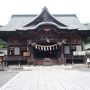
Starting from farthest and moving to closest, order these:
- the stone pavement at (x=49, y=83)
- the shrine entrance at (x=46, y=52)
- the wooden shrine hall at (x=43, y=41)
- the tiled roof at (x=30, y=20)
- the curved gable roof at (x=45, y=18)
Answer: the tiled roof at (x=30, y=20) → the curved gable roof at (x=45, y=18) → the shrine entrance at (x=46, y=52) → the wooden shrine hall at (x=43, y=41) → the stone pavement at (x=49, y=83)

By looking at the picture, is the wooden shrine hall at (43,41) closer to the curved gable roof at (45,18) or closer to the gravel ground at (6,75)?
the curved gable roof at (45,18)

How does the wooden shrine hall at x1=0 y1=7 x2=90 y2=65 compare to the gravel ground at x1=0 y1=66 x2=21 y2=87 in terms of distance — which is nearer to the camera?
the gravel ground at x1=0 y1=66 x2=21 y2=87

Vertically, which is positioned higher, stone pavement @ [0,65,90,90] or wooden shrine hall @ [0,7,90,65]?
wooden shrine hall @ [0,7,90,65]

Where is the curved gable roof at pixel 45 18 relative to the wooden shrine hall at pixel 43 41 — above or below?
above

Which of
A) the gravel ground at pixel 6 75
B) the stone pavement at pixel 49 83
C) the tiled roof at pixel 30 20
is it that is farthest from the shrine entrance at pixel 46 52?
the stone pavement at pixel 49 83

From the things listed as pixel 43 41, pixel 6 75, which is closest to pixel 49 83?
pixel 6 75

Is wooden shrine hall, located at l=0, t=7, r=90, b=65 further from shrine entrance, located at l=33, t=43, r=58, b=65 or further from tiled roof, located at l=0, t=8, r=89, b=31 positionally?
tiled roof, located at l=0, t=8, r=89, b=31

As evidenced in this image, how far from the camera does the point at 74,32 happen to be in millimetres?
27891

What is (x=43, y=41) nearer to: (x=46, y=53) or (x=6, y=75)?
(x=46, y=53)

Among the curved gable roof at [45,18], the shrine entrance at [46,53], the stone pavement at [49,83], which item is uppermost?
the curved gable roof at [45,18]

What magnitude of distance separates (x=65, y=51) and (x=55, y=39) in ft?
7.27

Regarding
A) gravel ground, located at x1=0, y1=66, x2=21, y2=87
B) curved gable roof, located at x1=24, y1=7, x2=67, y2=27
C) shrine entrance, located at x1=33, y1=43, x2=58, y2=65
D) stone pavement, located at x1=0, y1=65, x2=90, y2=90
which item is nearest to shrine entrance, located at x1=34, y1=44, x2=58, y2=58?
shrine entrance, located at x1=33, y1=43, x2=58, y2=65

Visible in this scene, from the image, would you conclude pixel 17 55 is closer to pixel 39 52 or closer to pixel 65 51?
pixel 39 52

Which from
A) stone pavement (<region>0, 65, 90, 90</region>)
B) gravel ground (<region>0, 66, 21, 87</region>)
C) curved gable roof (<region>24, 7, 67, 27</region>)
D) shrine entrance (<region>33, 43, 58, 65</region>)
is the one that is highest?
curved gable roof (<region>24, 7, 67, 27</region>)
